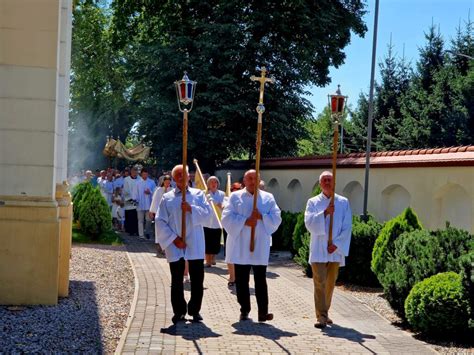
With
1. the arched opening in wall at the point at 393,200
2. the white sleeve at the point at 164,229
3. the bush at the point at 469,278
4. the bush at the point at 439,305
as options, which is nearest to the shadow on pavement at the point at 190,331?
the white sleeve at the point at 164,229

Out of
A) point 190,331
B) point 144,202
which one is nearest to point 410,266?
point 190,331

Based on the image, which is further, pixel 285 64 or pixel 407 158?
pixel 285 64

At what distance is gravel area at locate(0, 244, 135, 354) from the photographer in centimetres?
735

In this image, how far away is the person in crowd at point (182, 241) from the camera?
907 cm

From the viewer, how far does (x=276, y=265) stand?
16078mm

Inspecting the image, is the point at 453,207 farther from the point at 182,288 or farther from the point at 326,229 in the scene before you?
the point at 182,288

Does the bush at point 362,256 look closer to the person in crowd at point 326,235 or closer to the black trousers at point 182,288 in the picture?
the person in crowd at point 326,235

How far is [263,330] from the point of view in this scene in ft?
28.8

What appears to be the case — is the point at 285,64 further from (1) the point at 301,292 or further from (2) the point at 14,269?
(2) the point at 14,269

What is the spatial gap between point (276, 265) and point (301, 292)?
394 centimetres

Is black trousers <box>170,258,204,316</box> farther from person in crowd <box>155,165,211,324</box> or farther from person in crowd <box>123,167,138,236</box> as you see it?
person in crowd <box>123,167,138,236</box>

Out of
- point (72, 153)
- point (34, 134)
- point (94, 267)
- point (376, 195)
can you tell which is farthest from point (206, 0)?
point (72, 153)

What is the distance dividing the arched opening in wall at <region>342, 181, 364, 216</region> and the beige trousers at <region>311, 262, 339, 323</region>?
26.3 feet

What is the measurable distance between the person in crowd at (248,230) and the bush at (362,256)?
3.97 m
